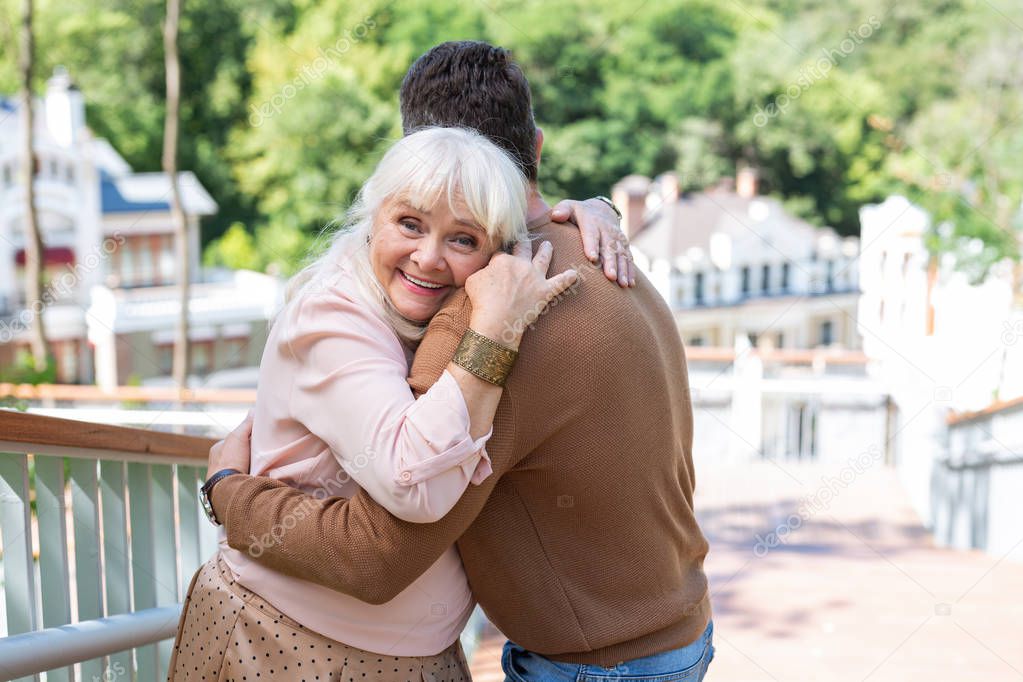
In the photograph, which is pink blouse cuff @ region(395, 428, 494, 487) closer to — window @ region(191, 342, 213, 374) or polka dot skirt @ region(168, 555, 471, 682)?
polka dot skirt @ region(168, 555, 471, 682)

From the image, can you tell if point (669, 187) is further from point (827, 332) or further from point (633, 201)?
point (827, 332)

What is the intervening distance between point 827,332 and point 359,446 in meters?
35.2

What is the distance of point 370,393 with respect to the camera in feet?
3.17

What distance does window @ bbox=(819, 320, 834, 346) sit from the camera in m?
34.2

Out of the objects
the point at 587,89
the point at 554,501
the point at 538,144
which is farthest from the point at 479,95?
the point at 587,89

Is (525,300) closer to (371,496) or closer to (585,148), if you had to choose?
(371,496)

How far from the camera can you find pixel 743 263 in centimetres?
3173

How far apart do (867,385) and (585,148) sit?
79.6 ft

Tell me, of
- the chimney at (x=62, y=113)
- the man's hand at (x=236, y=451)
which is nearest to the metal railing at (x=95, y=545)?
the man's hand at (x=236, y=451)

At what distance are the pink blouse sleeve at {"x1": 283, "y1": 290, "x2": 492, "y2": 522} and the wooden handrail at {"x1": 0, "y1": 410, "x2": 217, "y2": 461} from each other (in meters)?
0.43

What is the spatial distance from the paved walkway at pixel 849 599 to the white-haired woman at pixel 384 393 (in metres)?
1.87

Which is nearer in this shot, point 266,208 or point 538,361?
point 538,361

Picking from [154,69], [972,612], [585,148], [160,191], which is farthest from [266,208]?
[972,612]

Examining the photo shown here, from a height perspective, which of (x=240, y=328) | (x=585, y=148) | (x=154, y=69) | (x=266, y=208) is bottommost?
(x=240, y=328)
